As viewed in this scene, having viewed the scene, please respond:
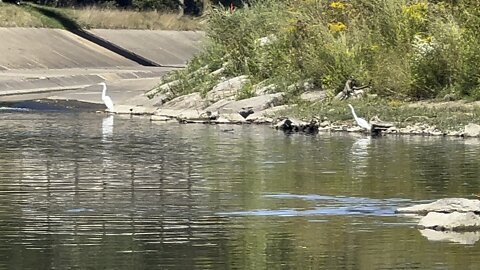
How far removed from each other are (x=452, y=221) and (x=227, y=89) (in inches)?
909

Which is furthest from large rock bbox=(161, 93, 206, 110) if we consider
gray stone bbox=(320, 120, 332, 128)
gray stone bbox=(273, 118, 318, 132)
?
gray stone bbox=(320, 120, 332, 128)

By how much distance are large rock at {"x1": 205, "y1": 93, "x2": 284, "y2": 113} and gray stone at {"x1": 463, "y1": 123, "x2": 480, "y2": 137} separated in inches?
290

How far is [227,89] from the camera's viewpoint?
38.4m

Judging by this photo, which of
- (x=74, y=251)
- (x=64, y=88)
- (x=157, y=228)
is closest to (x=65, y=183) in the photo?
(x=157, y=228)

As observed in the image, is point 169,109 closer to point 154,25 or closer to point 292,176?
point 292,176

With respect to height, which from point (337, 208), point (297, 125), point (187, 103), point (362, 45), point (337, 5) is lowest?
point (337, 208)

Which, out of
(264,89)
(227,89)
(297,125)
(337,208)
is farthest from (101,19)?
(337,208)

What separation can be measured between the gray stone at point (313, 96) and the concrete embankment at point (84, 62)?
6683mm

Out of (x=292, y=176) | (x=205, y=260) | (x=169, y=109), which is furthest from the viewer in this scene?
(x=169, y=109)

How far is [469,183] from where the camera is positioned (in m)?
20.3

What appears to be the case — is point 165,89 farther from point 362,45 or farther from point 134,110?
point 362,45

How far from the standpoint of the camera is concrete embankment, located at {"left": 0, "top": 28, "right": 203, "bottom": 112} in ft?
163

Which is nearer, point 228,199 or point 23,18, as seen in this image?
point 228,199

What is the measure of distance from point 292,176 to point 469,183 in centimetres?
296
